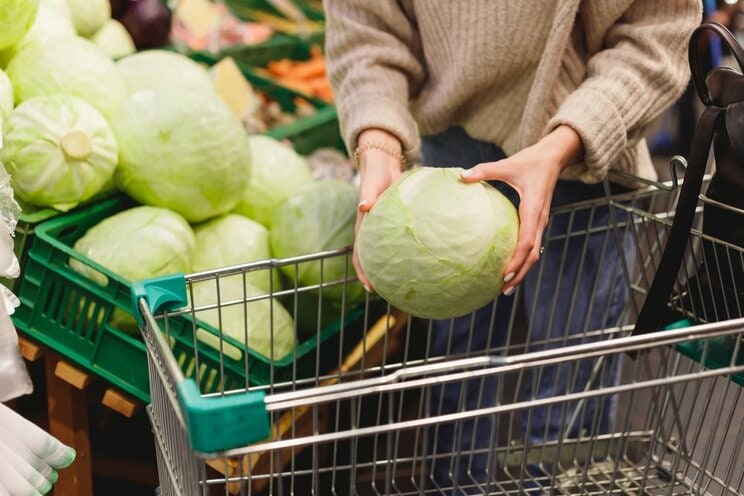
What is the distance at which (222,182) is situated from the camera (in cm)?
197

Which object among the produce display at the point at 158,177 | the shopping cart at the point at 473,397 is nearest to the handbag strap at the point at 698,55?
the shopping cart at the point at 473,397

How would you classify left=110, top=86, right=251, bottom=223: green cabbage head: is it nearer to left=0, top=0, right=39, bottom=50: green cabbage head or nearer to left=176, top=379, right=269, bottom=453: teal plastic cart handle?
left=0, top=0, right=39, bottom=50: green cabbage head

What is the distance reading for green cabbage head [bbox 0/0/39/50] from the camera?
1.71 m

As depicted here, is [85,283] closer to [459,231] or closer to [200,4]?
[459,231]

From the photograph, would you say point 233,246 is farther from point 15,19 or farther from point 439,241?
point 439,241

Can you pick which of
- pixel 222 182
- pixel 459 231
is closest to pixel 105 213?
pixel 222 182

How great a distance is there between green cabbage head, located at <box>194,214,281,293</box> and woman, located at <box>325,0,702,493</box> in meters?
0.46

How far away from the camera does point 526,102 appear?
5.47ft

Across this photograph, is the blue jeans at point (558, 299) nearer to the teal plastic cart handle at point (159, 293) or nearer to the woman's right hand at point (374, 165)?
the woman's right hand at point (374, 165)

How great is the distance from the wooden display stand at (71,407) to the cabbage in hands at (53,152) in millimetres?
316

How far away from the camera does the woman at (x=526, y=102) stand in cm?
144

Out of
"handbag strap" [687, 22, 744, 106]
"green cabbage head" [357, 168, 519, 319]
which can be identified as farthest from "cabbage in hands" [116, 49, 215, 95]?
"handbag strap" [687, 22, 744, 106]

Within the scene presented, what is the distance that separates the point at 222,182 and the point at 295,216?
0.19m

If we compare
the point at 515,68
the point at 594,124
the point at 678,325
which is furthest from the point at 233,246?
the point at 678,325
